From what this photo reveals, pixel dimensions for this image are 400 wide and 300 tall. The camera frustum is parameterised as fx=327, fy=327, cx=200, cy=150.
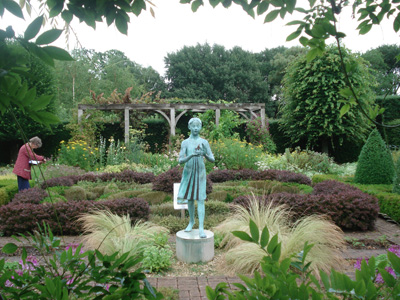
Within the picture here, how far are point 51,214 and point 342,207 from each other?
5161 millimetres

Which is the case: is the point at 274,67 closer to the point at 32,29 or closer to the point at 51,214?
the point at 51,214

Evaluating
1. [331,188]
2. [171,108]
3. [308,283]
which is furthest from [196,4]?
[171,108]

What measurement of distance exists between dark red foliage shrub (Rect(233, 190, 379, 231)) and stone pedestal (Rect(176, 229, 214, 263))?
5.61ft

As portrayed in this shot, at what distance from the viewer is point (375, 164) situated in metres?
8.57

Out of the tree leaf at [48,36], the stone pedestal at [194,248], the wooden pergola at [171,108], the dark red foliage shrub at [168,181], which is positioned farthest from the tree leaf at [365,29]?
the wooden pergola at [171,108]

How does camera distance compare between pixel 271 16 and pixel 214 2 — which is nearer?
pixel 271 16

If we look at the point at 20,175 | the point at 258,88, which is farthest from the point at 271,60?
the point at 20,175

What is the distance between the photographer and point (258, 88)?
32219 mm

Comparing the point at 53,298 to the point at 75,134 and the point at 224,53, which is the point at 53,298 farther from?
the point at 224,53

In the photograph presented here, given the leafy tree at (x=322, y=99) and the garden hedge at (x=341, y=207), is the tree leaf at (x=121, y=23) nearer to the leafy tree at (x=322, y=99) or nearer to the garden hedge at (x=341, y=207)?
the garden hedge at (x=341, y=207)

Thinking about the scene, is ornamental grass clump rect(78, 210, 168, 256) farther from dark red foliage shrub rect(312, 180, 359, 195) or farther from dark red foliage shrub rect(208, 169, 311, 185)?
dark red foliage shrub rect(208, 169, 311, 185)

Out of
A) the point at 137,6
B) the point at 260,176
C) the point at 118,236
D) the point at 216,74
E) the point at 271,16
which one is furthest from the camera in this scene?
the point at 216,74

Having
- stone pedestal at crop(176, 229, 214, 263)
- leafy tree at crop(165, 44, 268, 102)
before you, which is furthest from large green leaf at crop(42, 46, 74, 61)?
leafy tree at crop(165, 44, 268, 102)

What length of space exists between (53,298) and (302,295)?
75 centimetres
